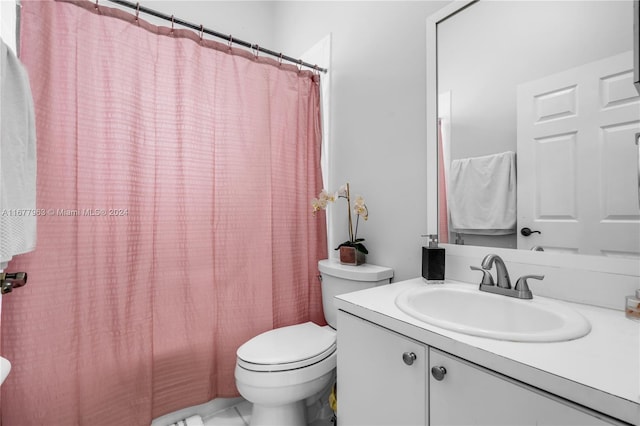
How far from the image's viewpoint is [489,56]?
1050mm

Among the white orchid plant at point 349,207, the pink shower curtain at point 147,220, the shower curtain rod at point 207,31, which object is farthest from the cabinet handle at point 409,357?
the shower curtain rod at point 207,31

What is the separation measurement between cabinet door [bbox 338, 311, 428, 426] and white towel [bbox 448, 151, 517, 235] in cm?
58

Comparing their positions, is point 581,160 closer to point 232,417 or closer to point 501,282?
point 501,282

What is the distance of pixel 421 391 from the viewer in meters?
0.69

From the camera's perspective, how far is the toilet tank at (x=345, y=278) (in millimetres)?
1311

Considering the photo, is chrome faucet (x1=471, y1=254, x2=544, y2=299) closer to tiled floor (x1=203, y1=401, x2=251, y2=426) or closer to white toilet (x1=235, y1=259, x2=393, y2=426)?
white toilet (x1=235, y1=259, x2=393, y2=426)

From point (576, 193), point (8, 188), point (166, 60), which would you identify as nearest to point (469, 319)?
point (576, 193)

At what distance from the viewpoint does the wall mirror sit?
0.79 meters

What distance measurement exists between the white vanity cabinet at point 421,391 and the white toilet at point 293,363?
0.83 feet

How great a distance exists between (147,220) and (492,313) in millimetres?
1378

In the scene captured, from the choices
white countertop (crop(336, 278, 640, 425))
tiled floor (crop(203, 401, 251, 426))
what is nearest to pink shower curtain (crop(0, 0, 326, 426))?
tiled floor (crop(203, 401, 251, 426))

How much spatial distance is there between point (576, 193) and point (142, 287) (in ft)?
5.34

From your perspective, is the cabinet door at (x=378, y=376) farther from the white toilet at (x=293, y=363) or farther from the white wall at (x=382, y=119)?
the white wall at (x=382, y=119)

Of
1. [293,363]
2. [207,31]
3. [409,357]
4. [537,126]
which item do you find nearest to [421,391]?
[409,357]
